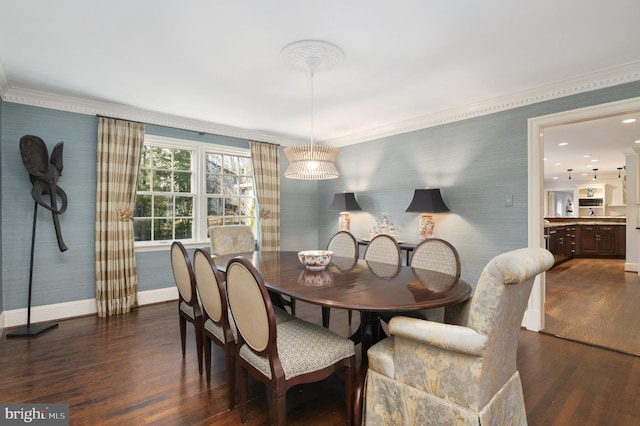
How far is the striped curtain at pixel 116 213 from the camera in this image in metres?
3.69

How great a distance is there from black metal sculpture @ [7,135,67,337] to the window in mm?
873

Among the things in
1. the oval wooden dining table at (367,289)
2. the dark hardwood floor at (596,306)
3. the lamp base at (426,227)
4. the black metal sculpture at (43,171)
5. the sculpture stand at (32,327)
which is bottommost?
the dark hardwood floor at (596,306)

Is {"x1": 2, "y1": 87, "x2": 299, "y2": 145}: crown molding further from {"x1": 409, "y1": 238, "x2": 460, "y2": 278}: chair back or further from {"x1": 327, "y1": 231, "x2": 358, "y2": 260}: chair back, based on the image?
{"x1": 409, "y1": 238, "x2": 460, "y2": 278}: chair back

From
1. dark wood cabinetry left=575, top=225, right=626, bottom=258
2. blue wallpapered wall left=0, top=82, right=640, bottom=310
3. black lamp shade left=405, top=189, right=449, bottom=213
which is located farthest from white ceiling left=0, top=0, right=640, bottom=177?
dark wood cabinetry left=575, top=225, right=626, bottom=258

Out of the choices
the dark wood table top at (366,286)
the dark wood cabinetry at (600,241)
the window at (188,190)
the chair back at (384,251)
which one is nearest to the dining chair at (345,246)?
the chair back at (384,251)

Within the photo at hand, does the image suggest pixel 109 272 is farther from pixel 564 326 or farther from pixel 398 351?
pixel 564 326

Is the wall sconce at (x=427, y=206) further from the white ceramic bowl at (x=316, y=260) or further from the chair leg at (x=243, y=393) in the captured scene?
the chair leg at (x=243, y=393)

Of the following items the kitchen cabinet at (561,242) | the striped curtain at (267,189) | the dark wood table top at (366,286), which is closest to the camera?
the dark wood table top at (366,286)

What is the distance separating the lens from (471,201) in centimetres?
377

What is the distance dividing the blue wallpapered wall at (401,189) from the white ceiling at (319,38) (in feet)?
0.73

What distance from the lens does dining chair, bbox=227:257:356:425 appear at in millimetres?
1535

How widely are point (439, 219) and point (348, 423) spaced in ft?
9.48

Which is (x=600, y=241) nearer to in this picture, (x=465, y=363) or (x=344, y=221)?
(x=344, y=221)

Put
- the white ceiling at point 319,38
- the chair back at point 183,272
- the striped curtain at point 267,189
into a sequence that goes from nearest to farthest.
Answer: the white ceiling at point 319,38 < the chair back at point 183,272 < the striped curtain at point 267,189
